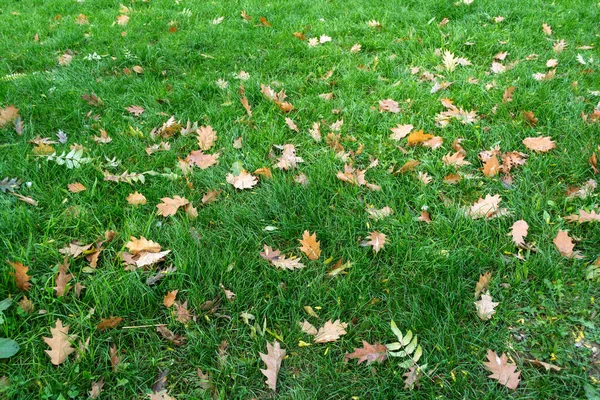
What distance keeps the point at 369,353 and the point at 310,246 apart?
2.22 ft

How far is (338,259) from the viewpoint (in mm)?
2336

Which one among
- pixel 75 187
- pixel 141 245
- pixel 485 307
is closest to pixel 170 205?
pixel 141 245

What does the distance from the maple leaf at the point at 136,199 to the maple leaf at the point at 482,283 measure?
1992 mm

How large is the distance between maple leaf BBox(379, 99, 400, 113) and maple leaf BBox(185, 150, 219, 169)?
1.43 m

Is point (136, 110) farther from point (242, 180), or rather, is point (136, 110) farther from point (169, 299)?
point (169, 299)

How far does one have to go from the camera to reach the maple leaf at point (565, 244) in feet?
7.34

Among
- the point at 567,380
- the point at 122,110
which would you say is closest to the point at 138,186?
the point at 122,110

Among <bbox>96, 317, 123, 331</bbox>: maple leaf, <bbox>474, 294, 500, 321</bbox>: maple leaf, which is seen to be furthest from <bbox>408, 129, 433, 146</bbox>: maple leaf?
<bbox>96, 317, 123, 331</bbox>: maple leaf

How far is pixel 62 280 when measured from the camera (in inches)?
84.0

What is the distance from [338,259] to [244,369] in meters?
0.78

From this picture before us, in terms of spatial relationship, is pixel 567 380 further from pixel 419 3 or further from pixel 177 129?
pixel 419 3

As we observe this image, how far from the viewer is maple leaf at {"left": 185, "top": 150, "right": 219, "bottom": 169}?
2.98m

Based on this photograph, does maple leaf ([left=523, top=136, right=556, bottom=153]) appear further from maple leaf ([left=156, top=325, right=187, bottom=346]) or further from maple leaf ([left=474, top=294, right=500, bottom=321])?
maple leaf ([left=156, top=325, right=187, bottom=346])

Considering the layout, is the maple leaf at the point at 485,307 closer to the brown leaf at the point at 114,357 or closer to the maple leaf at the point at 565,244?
the maple leaf at the point at 565,244
